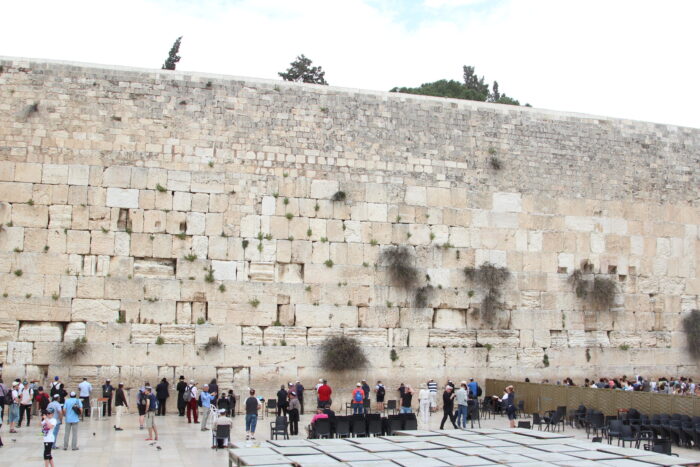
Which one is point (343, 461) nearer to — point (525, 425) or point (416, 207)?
point (525, 425)

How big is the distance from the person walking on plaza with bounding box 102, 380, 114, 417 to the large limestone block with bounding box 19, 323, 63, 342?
1368 millimetres

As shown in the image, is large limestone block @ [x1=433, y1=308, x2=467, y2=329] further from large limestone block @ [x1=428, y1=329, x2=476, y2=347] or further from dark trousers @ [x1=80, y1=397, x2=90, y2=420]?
dark trousers @ [x1=80, y1=397, x2=90, y2=420]

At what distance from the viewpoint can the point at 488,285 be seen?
17.8 meters

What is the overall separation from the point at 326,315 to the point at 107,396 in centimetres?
468

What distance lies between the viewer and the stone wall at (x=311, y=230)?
51.3 ft

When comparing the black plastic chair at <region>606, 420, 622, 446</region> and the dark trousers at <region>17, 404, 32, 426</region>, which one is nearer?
the black plastic chair at <region>606, 420, 622, 446</region>

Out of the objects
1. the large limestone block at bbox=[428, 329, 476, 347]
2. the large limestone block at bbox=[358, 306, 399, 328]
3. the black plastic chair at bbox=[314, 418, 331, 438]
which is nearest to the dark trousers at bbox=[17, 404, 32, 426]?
the black plastic chair at bbox=[314, 418, 331, 438]

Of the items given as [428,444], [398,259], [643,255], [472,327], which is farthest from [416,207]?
[428,444]

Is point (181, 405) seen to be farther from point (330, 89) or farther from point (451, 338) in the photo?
point (330, 89)

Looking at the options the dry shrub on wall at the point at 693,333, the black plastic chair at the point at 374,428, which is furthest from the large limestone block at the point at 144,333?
the dry shrub on wall at the point at 693,333

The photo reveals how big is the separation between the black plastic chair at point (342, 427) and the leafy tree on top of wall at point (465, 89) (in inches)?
937

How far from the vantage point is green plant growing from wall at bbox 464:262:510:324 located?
58.3 ft

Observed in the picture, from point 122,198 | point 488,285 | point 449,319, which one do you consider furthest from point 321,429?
point 488,285

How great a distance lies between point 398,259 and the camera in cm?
1727
